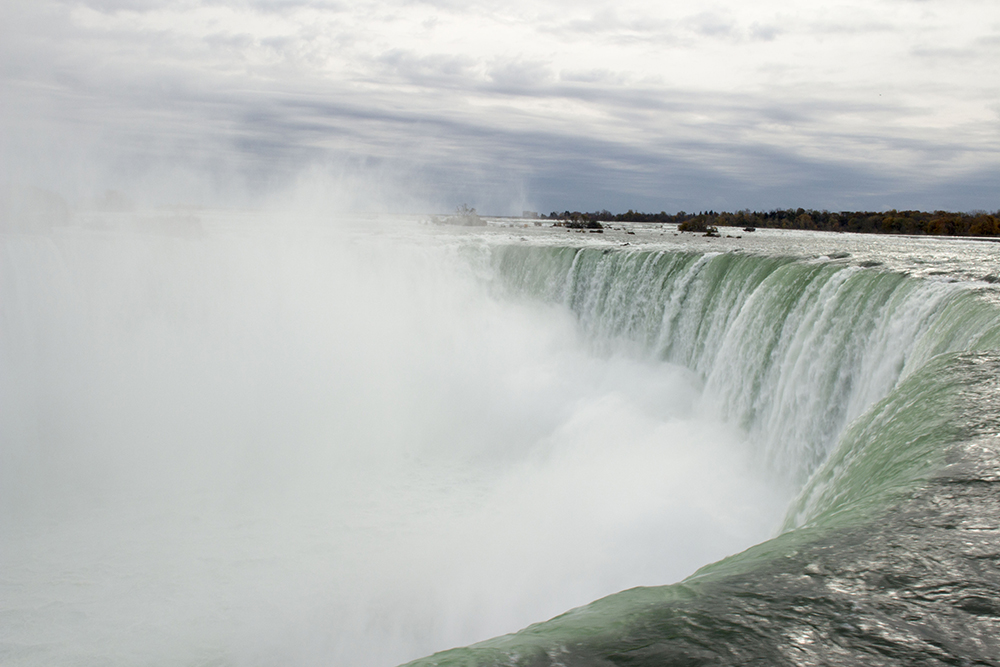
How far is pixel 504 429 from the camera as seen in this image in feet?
47.5

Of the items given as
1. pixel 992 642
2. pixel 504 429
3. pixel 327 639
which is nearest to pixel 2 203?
pixel 504 429

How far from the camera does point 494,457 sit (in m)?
12.8

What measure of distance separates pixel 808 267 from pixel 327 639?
931 centimetres

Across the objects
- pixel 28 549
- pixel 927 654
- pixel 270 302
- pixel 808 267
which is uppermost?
pixel 808 267

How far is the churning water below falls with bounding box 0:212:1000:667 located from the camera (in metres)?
2.92

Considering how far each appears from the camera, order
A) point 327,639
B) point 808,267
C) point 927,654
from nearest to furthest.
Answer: point 927,654, point 327,639, point 808,267

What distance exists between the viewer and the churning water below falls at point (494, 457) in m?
2.92

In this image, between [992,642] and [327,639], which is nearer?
[992,642]

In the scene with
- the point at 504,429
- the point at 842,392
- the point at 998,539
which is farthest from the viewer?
the point at 504,429

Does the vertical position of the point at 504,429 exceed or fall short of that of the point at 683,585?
it falls short

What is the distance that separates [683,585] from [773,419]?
726 centimetres

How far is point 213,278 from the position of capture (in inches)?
733

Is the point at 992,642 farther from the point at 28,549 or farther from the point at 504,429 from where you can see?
the point at 504,429

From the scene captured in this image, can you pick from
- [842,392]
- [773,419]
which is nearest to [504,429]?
[773,419]
